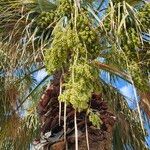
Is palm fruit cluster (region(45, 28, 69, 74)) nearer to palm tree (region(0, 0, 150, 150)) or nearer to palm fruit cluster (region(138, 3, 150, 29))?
palm tree (region(0, 0, 150, 150))

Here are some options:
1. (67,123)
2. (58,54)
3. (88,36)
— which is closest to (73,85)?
(58,54)

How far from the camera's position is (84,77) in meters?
4.39

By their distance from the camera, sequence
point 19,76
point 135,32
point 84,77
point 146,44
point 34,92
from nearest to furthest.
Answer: point 84,77
point 135,32
point 146,44
point 19,76
point 34,92

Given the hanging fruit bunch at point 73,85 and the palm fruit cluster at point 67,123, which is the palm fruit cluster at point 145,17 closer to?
the hanging fruit bunch at point 73,85

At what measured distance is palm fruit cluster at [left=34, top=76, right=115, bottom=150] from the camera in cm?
505

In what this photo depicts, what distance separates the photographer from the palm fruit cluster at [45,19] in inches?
218

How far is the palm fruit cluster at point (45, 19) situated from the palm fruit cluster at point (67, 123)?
67cm

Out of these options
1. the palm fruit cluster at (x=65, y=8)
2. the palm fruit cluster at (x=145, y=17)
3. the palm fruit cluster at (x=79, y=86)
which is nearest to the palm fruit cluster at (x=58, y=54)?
the palm fruit cluster at (x=79, y=86)

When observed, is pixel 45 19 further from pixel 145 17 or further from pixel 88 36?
pixel 145 17

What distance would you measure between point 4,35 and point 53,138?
1.69m

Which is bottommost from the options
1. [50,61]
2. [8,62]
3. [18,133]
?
[18,133]

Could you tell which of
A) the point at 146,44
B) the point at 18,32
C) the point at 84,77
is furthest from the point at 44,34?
the point at 84,77

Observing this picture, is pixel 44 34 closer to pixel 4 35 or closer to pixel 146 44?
pixel 4 35

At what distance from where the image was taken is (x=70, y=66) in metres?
4.68
